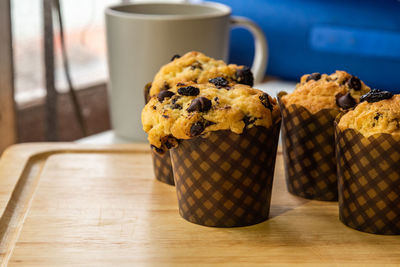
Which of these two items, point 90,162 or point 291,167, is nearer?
point 291,167

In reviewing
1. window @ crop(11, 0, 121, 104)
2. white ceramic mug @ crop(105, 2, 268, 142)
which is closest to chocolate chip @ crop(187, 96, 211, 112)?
white ceramic mug @ crop(105, 2, 268, 142)

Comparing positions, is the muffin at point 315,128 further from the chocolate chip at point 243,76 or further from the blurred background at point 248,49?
the blurred background at point 248,49

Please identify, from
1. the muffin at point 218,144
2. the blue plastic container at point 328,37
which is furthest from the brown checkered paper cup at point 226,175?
the blue plastic container at point 328,37

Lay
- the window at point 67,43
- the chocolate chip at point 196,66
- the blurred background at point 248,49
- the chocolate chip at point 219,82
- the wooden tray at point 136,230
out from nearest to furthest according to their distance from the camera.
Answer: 1. the wooden tray at point 136,230
2. the chocolate chip at point 219,82
3. the chocolate chip at point 196,66
4. the blurred background at point 248,49
5. the window at point 67,43

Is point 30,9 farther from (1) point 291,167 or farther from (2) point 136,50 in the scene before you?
(1) point 291,167

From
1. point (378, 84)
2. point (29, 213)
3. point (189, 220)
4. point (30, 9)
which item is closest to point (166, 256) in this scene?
point (189, 220)

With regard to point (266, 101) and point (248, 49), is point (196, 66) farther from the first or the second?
point (248, 49)

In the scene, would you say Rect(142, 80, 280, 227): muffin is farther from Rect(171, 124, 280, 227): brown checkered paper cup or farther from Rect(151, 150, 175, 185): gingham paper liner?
Rect(151, 150, 175, 185): gingham paper liner
